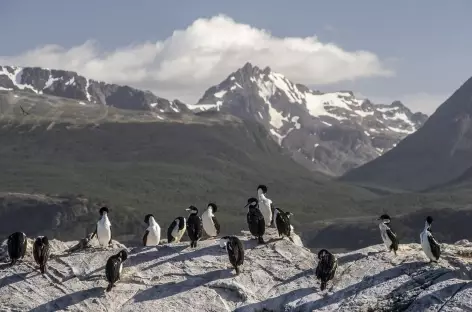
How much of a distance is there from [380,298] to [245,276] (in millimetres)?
7152

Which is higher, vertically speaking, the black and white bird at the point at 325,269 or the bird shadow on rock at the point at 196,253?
the bird shadow on rock at the point at 196,253

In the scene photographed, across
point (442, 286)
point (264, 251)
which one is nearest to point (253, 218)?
point (264, 251)

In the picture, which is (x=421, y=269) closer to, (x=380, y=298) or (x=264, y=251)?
(x=380, y=298)

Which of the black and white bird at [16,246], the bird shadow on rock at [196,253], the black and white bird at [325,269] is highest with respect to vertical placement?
the black and white bird at [16,246]

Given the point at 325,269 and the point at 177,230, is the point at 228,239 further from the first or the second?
the point at 177,230

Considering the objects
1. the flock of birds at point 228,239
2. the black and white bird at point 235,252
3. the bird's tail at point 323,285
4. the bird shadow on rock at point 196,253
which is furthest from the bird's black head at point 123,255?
the bird's tail at point 323,285

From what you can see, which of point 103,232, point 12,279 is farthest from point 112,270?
point 103,232

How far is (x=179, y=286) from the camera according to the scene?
33812 millimetres

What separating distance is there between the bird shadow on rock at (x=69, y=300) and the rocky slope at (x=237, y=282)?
4 centimetres

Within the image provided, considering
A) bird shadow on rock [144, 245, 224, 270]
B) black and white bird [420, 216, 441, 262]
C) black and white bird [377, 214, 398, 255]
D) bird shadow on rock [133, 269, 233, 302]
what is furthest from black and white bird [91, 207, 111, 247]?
black and white bird [420, 216, 441, 262]

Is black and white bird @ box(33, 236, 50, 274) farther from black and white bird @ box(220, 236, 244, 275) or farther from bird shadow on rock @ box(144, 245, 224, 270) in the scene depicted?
black and white bird @ box(220, 236, 244, 275)

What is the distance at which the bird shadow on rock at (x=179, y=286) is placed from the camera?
3297 cm

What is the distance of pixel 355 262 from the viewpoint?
116ft

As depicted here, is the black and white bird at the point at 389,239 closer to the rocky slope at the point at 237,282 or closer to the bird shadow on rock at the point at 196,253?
the rocky slope at the point at 237,282
